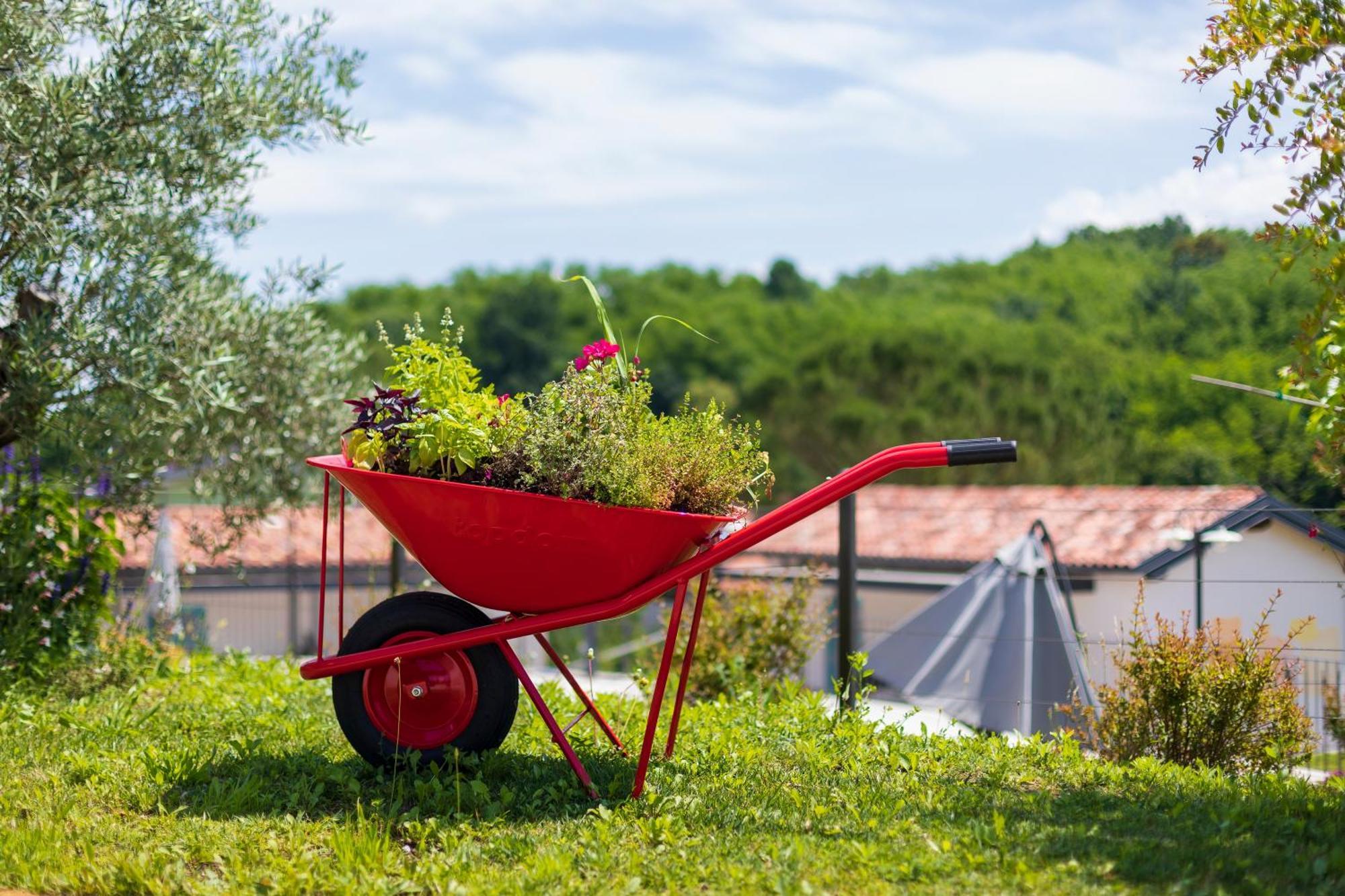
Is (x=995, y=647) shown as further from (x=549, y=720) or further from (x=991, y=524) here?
(x=991, y=524)

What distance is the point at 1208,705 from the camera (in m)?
4.50

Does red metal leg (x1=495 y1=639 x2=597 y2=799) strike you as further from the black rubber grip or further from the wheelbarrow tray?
the black rubber grip

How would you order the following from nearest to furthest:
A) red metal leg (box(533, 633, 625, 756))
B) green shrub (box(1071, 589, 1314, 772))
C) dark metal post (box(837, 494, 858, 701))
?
red metal leg (box(533, 633, 625, 756)) → green shrub (box(1071, 589, 1314, 772)) → dark metal post (box(837, 494, 858, 701))

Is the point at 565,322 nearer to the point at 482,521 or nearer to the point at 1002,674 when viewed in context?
the point at 1002,674

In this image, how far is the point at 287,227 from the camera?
22.3ft

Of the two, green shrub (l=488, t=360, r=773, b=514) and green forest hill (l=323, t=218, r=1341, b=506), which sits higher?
green forest hill (l=323, t=218, r=1341, b=506)

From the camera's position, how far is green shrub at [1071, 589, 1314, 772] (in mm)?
4492

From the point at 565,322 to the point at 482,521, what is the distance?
181ft

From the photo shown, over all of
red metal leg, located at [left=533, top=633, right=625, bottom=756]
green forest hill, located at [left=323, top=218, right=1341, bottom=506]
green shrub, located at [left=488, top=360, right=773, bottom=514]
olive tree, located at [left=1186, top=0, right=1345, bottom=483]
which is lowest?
red metal leg, located at [left=533, top=633, right=625, bottom=756]

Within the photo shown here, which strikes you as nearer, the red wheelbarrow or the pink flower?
the red wheelbarrow

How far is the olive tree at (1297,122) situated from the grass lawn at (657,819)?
56.3 inches

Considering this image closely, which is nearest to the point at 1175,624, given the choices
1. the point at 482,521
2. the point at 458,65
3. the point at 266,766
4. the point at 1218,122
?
the point at 1218,122

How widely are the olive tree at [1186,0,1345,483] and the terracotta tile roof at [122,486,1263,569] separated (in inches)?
503

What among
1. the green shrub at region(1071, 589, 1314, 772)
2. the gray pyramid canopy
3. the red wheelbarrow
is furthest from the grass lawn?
the gray pyramid canopy
